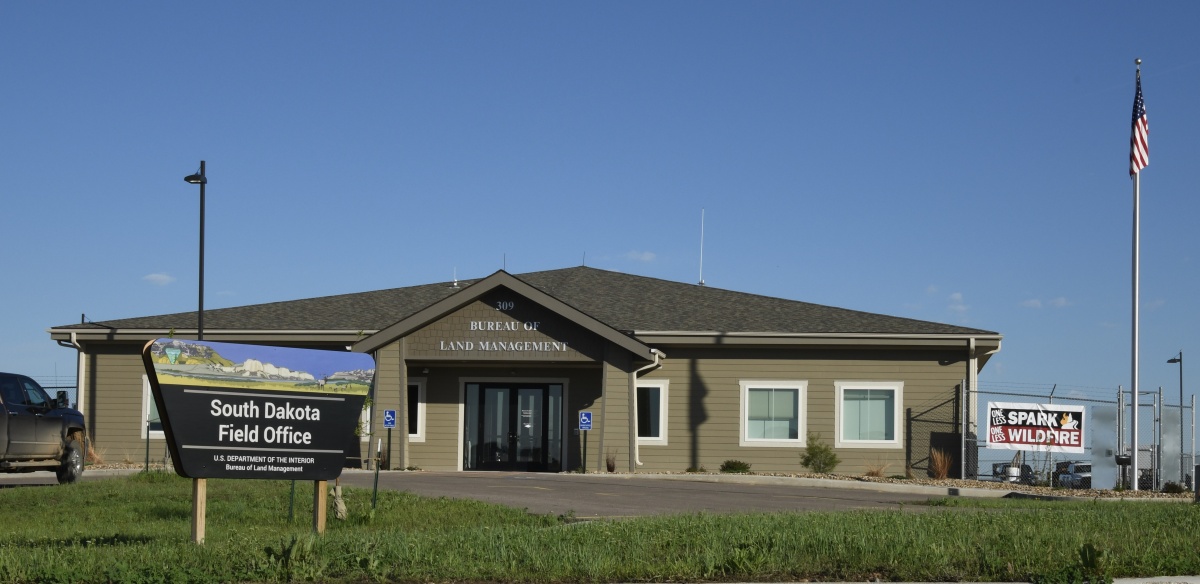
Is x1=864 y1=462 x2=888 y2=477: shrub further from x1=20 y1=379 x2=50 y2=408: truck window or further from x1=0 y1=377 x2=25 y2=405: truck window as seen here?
x1=0 y1=377 x2=25 y2=405: truck window

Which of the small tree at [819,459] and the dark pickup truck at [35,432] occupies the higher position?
the dark pickup truck at [35,432]

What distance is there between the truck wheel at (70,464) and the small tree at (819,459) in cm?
1521

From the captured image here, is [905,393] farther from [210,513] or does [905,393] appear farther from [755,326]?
[210,513]

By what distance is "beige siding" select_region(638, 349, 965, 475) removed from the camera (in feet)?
94.6

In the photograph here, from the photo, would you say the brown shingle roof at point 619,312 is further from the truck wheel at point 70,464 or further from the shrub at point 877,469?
the truck wheel at point 70,464

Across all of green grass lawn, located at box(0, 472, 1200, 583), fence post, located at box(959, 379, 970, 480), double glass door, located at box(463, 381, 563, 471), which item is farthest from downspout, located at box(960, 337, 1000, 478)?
green grass lawn, located at box(0, 472, 1200, 583)

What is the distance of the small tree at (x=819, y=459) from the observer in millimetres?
28344

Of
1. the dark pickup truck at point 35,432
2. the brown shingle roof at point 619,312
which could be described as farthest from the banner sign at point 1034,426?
the dark pickup truck at point 35,432

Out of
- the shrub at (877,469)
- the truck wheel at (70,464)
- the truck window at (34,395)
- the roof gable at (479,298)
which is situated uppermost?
the roof gable at (479,298)

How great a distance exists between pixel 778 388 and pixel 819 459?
1.88m

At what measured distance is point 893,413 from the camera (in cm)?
2892

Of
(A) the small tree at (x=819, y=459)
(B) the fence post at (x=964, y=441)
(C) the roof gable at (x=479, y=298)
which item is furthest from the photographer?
(A) the small tree at (x=819, y=459)

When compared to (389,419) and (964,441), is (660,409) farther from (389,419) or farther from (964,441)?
(964,441)

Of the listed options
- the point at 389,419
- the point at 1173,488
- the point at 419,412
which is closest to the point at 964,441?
the point at 1173,488
